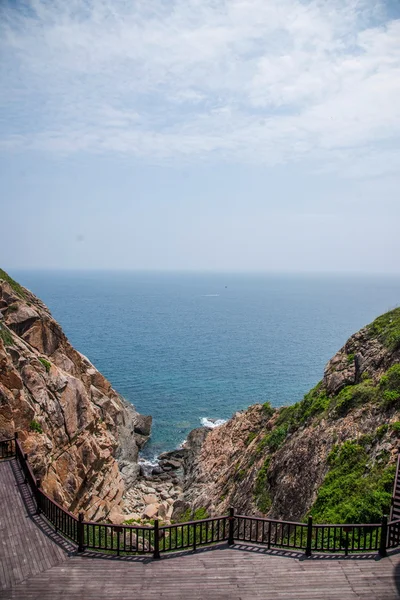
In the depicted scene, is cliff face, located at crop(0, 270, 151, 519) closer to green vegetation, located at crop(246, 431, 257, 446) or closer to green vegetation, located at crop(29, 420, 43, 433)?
green vegetation, located at crop(29, 420, 43, 433)

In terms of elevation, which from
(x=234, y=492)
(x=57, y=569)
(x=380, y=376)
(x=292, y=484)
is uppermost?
(x=380, y=376)

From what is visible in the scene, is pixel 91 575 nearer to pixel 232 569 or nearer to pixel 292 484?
pixel 232 569

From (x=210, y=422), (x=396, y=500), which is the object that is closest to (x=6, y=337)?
(x=396, y=500)

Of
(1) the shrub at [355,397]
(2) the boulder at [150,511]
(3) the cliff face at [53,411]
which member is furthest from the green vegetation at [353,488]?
(2) the boulder at [150,511]

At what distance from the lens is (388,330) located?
29.8m

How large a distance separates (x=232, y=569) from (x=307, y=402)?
19878 mm

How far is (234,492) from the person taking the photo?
3028cm

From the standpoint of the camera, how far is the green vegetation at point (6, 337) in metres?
26.9

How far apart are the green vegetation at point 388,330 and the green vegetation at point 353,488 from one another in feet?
28.4

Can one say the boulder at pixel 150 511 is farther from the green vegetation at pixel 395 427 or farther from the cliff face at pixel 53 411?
the green vegetation at pixel 395 427

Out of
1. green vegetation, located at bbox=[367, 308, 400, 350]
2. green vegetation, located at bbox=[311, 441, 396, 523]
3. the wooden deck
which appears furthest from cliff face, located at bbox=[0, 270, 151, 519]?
green vegetation, located at bbox=[367, 308, 400, 350]

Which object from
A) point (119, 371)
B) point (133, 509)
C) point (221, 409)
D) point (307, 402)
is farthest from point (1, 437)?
point (119, 371)

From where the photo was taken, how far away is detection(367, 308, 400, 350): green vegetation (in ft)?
90.1

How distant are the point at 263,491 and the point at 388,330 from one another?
14273mm
